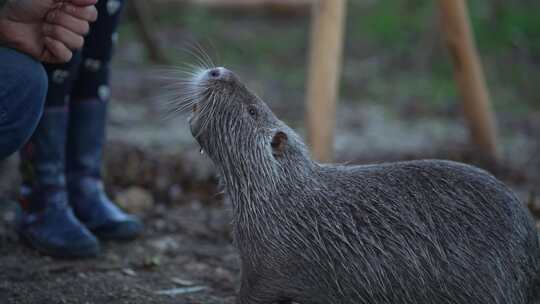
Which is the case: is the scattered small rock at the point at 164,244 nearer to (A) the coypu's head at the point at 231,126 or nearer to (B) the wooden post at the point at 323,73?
(B) the wooden post at the point at 323,73

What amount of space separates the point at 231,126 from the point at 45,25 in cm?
67

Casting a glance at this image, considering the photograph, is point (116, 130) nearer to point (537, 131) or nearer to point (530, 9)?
point (537, 131)

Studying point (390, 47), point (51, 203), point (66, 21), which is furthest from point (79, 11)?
point (390, 47)

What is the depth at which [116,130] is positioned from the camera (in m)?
5.25

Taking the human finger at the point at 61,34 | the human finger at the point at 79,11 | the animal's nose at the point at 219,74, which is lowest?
the animal's nose at the point at 219,74

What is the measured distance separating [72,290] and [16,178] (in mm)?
1473

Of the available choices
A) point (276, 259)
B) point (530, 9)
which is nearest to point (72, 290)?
point (276, 259)

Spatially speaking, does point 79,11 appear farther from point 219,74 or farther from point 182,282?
point 182,282

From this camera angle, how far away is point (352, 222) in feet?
7.71

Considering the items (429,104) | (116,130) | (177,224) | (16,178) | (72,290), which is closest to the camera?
(72,290)

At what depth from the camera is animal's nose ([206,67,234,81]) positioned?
2438mm

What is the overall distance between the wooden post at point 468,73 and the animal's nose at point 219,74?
7.48 ft

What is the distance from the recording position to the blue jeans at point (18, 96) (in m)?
2.15

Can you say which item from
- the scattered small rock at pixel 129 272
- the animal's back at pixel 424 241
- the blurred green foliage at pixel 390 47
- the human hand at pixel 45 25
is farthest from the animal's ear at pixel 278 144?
the blurred green foliage at pixel 390 47
